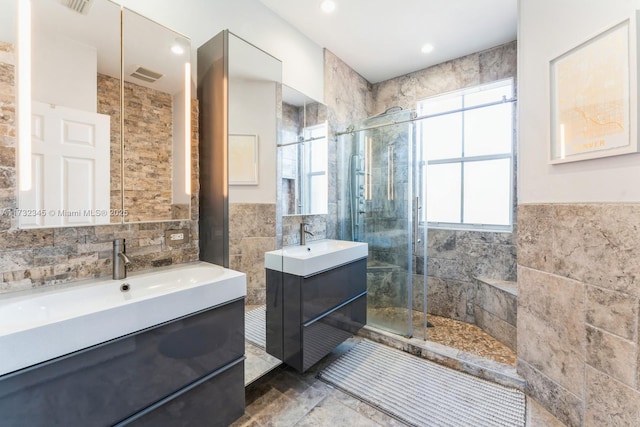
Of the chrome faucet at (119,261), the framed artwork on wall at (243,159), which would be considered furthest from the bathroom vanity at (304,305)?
the chrome faucet at (119,261)

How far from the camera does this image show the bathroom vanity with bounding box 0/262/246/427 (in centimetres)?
87

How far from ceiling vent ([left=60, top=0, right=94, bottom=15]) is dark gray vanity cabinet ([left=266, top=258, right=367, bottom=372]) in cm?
174

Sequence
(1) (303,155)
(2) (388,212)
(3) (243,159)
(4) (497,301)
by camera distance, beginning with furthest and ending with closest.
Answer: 1. (2) (388,212)
2. (4) (497,301)
3. (1) (303,155)
4. (3) (243,159)

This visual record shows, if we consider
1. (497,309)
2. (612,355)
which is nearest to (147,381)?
(612,355)

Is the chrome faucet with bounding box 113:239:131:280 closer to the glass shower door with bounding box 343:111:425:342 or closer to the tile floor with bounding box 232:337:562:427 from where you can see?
the tile floor with bounding box 232:337:562:427

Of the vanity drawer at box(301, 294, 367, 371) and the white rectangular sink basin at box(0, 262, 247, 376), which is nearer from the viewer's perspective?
the white rectangular sink basin at box(0, 262, 247, 376)

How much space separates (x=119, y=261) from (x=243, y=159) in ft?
3.00

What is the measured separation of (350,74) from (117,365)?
10.9 ft

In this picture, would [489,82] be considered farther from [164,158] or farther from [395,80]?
[164,158]

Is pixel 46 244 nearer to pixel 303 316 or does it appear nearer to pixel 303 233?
pixel 303 316

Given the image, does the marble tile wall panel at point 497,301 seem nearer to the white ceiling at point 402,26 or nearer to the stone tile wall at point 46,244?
the white ceiling at point 402,26

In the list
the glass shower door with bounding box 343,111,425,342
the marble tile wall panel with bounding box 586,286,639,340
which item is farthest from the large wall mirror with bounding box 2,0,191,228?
the marble tile wall panel with bounding box 586,286,639,340

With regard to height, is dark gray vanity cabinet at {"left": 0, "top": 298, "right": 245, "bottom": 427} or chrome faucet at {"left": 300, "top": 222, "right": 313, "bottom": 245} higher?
chrome faucet at {"left": 300, "top": 222, "right": 313, "bottom": 245}

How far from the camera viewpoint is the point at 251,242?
1936 mm
